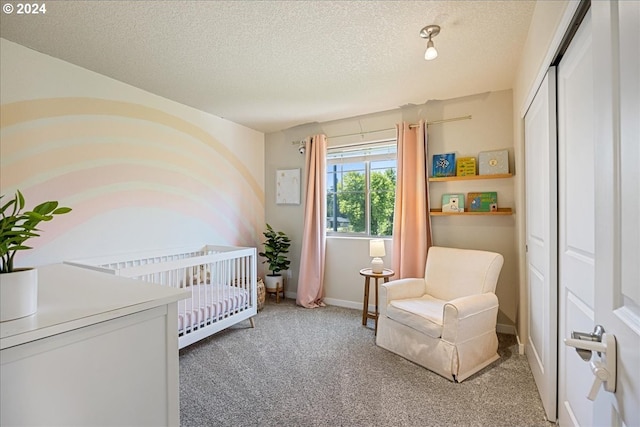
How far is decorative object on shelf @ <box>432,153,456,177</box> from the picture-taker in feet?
10.1

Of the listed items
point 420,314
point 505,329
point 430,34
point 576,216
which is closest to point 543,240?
point 576,216

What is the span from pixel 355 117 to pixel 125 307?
130 inches

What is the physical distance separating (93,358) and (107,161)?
228 cm

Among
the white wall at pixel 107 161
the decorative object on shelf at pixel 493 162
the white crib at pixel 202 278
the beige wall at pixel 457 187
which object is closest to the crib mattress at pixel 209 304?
the white crib at pixel 202 278

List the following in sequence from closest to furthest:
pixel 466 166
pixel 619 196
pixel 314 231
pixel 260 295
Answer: pixel 619 196, pixel 466 166, pixel 260 295, pixel 314 231

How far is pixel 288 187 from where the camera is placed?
4.16 m

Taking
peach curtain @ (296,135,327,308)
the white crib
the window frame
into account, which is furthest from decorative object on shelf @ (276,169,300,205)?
the white crib

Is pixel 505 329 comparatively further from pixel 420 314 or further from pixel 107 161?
pixel 107 161

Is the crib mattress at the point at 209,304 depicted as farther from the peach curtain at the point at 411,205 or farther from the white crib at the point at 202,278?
the peach curtain at the point at 411,205

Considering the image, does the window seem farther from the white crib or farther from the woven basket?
the white crib

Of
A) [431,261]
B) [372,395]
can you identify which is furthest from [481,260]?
[372,395]

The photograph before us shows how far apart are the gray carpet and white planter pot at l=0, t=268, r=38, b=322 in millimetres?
1280

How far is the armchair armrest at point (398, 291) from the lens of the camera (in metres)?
2.61

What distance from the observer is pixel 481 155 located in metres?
2.94
